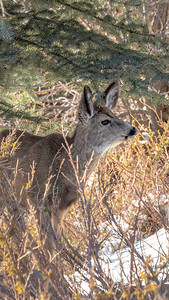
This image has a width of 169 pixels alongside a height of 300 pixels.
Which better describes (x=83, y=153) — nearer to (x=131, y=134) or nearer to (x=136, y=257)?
(x=131, y=134)

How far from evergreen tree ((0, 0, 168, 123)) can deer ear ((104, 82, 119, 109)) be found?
108 mm

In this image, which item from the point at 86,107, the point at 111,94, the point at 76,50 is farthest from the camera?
the point at 76,50

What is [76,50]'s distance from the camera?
659 cm

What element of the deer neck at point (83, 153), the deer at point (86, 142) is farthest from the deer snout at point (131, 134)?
the deer neck at point (83, 153)

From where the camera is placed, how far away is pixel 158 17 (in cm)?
1199

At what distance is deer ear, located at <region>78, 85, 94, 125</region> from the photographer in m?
6.00

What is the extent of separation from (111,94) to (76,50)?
0.77 meters

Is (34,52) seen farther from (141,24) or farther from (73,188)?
(73,188)

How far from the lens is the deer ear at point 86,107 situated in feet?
19.7

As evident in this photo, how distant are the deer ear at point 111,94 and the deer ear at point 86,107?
27cm

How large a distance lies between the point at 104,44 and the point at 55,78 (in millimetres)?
739

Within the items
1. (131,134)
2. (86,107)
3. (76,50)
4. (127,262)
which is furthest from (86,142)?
(127,262)

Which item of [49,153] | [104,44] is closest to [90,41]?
[104,44]

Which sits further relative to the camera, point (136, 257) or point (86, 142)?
point (86, 142)
